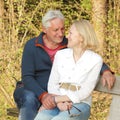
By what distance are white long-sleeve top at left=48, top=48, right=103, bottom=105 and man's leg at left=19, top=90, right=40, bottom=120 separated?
0.37 meters

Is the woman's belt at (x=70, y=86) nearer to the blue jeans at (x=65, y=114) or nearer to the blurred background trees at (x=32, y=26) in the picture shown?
the blue jeans at (x=65, y=114)

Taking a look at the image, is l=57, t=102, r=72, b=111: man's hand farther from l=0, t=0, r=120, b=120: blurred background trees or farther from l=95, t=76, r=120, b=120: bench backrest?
l=0, t=0, r=120, b=120: blurred background trees

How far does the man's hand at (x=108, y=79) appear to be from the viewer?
377 cm

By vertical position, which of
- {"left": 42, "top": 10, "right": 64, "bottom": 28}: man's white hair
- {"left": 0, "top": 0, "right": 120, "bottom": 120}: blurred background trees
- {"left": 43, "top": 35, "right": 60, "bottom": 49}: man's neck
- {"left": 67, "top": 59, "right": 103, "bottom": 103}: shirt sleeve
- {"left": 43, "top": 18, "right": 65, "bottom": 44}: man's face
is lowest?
{"left": 0, "top": 0, "right": 120, "bottom": 120}: blurred background trees

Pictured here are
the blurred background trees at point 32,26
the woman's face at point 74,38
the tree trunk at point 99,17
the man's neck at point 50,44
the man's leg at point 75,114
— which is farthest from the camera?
the tree trunk at point 99,17

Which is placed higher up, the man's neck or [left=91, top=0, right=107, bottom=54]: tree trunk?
the man's neck

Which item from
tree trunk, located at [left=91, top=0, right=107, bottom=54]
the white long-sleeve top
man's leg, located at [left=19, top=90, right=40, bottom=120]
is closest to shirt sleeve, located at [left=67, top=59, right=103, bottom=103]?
the white long-sleeve top

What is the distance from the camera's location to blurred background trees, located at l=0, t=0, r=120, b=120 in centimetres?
741

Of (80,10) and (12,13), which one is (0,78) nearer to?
(12,13)

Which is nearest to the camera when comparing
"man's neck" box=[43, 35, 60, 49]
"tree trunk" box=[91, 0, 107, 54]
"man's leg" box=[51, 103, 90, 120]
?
"man's leg" box=[51, 103, 90, 120]

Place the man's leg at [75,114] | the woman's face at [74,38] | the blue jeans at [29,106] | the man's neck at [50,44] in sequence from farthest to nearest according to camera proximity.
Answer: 1. the man's neck at [50,44]
2. the blue jeans at [29,106]
3. the woman's face at [74,38]
4. the man's leg at [75,114]

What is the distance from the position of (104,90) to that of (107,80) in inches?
5.4

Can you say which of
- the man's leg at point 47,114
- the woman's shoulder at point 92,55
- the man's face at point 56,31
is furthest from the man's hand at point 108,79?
the man's face at point 56,31

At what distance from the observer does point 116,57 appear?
7.32 metres
